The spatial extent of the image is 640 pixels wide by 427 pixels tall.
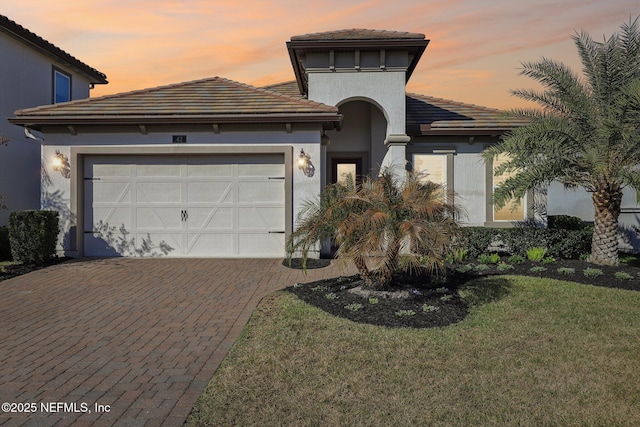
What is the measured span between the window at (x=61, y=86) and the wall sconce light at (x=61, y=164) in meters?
5.95

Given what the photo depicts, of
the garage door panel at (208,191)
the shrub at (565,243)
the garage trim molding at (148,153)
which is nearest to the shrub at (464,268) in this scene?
the shrub at (565,243)

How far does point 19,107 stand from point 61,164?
178 inches

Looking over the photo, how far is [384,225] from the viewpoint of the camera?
619 centimetres

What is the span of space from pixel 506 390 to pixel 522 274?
5.07 metres

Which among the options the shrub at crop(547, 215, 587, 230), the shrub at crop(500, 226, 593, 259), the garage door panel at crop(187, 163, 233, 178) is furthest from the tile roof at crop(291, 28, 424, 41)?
the shrub at crop(547, 215, 587, 230)

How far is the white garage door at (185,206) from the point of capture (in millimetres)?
10961

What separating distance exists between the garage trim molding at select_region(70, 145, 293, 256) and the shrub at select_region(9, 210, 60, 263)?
960mm

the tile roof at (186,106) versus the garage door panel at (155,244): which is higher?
the tile roof at (186,106)

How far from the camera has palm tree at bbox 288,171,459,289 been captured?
6043 mm

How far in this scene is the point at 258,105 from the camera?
35.6 feet

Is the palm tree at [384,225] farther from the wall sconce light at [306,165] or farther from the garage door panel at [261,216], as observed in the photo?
the garage door panel at [261,216]

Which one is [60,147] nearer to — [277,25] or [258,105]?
[258,105]

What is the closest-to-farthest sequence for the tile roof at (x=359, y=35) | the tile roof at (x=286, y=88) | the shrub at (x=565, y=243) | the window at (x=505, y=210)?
the shrub at (x=565, y=243), the tile roof at (x=359, y=35), the window at (x=505, y=210), the tile roof at (x=286, y=88)

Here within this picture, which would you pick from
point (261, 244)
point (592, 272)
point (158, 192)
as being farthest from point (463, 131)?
point (158, 192)
